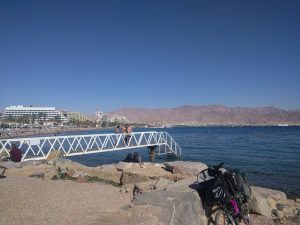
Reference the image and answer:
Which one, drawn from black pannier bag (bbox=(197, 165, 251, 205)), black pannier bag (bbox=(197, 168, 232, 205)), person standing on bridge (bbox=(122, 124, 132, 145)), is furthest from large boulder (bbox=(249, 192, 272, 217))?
person standing on bridge (bbox=(122, 124, 132, 145))

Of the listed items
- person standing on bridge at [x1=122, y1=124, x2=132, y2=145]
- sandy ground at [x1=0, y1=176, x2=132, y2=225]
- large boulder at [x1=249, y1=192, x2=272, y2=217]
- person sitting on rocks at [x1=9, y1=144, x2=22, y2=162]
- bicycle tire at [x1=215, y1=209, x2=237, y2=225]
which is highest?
person standing on bridge at [x1=122, y1=124, x2=132, y2=145]

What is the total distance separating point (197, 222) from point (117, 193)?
348 centimetres

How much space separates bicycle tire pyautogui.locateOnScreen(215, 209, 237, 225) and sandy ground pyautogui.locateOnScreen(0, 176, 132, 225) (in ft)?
8.99

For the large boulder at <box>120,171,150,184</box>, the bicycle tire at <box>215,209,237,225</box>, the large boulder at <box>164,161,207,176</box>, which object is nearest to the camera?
the bicycle tire at <box>215,209,237,225</box>

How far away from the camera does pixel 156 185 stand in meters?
10.5

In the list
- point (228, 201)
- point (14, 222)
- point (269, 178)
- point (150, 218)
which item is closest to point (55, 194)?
point (14, 222)

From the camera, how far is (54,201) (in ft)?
30.2

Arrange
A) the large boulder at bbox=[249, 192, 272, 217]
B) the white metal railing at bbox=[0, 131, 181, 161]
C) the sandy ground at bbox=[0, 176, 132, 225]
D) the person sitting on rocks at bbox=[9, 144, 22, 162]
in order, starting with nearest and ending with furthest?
the sandy ground at bbox=[0, 176, 132, 225], the large boulder at bbox=[249, 192, 272, 217], the person sitting on rocks at bbox=[9, 144, 22, 162], the white metal railing at bbox=[0, 131, 181, 161]

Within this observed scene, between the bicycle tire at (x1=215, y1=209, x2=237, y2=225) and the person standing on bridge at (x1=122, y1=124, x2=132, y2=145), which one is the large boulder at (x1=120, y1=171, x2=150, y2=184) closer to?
the bicycle tire at (x1=215, y1=209, x2=237, y2=225)

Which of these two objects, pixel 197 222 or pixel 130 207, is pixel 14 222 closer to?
pixel 130 207

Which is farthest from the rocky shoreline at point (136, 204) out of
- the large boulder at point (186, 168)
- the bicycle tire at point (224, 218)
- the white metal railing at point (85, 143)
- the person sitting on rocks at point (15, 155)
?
the white metal railing at point (85, 143)

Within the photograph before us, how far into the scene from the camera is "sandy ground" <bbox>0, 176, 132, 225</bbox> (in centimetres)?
756

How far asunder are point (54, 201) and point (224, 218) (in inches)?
194

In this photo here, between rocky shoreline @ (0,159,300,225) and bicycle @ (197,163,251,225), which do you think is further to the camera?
bicycle @ (197,163,251,225)
